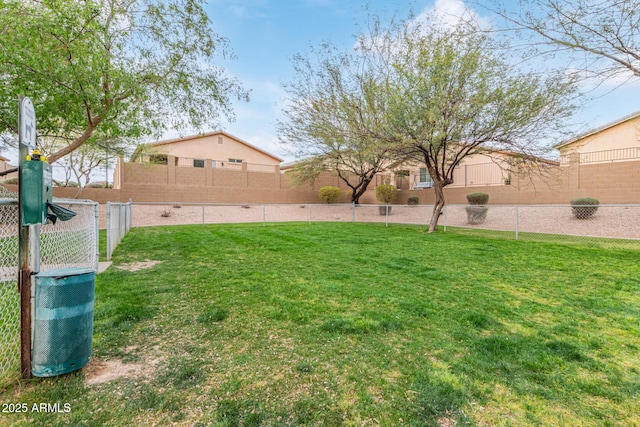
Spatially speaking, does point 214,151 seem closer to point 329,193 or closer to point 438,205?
point 329,193

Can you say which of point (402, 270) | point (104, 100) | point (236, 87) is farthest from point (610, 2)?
point (104, 100)

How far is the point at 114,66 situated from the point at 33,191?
598 cm

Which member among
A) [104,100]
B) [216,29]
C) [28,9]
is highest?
[216,29]

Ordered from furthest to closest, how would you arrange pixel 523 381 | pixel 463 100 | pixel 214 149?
pixel 214 149, pixel 463 100, pixel 523 381

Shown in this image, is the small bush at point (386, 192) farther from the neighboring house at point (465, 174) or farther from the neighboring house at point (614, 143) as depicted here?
the neighboring house at point (614, 143)

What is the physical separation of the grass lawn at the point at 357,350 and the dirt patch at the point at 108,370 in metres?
0.04

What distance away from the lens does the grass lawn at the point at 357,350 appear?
1983 mm

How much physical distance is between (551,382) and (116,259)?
291 inches

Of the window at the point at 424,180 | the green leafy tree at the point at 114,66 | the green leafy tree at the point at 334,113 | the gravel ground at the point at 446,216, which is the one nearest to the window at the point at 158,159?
the gravel ground at the point at 446,216

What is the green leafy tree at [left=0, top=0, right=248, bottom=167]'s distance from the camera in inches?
225

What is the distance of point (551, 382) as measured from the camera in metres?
2.30

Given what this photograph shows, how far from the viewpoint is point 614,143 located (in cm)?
1717

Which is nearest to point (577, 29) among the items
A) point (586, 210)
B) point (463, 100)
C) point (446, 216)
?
point (463, 100)

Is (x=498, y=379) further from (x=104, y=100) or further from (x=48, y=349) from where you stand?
(x=104, y=100)
